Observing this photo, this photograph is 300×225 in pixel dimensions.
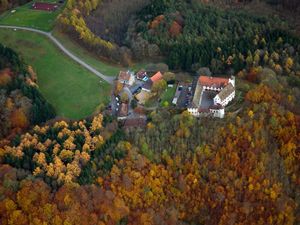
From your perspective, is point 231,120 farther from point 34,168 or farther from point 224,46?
point 34,168

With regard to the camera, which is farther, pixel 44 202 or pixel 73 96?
pixel 73 96

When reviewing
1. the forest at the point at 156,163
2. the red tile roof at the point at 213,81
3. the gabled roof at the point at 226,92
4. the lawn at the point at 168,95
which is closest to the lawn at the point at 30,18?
the forest at the point at 156,163

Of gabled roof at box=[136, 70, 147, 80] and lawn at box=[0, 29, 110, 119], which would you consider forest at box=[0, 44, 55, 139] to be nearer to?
lawn at box=[0, 29, 110, 119]

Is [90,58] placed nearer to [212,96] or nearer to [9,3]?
[212,96]

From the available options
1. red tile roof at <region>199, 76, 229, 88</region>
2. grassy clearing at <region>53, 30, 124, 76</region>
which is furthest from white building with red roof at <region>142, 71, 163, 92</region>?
grassy clearing at <region>53, 30, 124, 76</region>

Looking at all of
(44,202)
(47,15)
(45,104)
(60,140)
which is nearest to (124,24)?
(47,15)

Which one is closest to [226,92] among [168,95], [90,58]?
[168,95]
